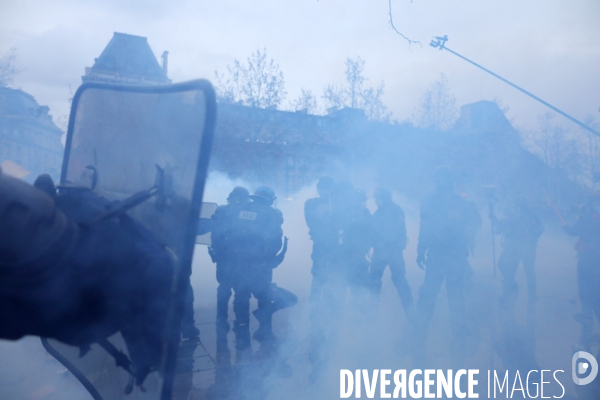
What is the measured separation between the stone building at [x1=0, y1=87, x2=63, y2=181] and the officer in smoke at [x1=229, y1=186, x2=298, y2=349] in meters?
11.3

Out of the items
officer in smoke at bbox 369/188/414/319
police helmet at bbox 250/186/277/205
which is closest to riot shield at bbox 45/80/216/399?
police helmet at bbox 250/186/277/205

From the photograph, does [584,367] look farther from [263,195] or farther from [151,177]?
[151,177]

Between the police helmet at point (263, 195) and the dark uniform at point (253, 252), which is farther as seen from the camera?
the police helmet at point (263, 195)

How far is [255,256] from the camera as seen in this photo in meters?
4.68

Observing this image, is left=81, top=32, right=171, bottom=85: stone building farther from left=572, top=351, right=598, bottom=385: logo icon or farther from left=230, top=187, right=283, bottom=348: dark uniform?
left=572, top=351, right=598, bottom=385: logo icon

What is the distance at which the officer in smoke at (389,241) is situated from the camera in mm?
5586

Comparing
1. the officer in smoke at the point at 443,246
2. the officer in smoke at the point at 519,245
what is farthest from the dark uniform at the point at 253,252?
the officer in smoke at the point at 519,245

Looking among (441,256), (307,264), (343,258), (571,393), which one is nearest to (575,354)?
(571,393)

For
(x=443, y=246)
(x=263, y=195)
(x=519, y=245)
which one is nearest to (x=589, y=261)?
(x=519, y=245)

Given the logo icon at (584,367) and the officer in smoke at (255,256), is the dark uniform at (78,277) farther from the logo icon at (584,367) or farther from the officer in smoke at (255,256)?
the logo icon at (584,367)

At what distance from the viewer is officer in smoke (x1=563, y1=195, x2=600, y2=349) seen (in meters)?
5.20

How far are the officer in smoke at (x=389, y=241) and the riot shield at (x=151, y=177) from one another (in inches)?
176

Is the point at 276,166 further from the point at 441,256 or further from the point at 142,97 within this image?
the point at 142,97

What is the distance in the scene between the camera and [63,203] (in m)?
1.36
